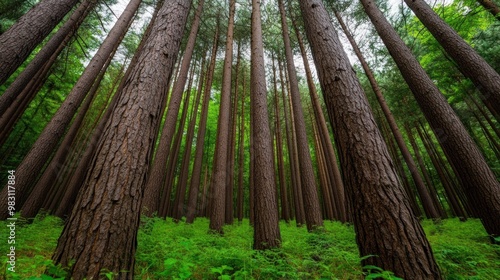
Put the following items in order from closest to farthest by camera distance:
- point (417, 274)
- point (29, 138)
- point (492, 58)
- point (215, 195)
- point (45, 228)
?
point (417, 274)
point (45, 228)
point (215, 195)
point (492, 58)
point (29, 138)

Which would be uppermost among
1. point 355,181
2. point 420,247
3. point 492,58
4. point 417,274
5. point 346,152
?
point 492,58

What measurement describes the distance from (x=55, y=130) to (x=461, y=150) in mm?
10288

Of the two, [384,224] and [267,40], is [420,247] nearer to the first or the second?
[384,224]

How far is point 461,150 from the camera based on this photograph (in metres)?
4.09

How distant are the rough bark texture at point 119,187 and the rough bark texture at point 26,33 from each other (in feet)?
7.92

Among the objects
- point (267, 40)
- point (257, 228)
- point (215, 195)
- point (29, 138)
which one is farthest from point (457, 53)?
point (29, 138)

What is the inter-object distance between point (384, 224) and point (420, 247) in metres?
0.33

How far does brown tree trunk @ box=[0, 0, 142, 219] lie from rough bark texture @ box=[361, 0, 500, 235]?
9.13 metres

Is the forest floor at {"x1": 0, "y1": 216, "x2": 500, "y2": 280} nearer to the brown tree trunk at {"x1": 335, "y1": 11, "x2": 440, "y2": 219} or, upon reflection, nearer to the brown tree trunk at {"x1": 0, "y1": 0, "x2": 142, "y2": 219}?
the brown tree trunk at {"x1": 0, "y1": 0, "x2": 142, "y2": 219}

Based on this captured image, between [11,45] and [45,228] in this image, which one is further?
[45,228]

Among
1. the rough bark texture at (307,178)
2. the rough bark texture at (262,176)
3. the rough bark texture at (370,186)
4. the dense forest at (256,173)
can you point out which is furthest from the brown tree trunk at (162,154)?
the rough bark texture at (370,186)

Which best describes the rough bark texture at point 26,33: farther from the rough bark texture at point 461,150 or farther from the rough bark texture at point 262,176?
the rough bark texture at point 461,150

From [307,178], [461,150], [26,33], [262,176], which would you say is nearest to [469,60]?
[461,150]

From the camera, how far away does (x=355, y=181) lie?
2162 mm
